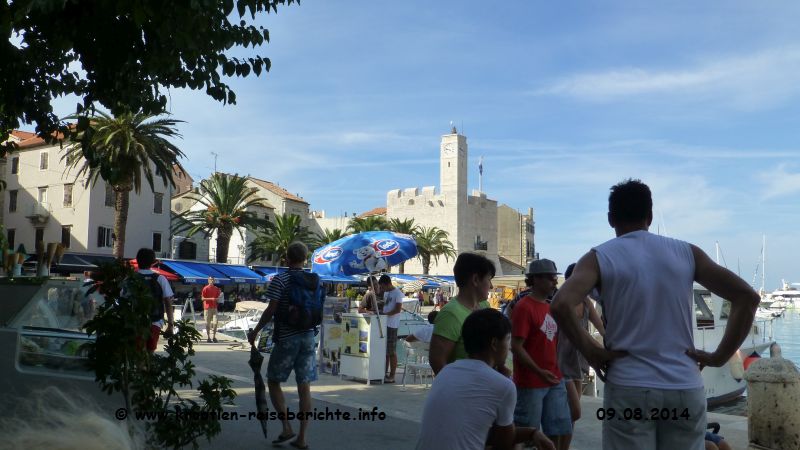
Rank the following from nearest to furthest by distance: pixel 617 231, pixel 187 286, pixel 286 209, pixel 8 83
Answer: pixel 617 231 < pixel 8 83 < pixel 187 286 < pixel 286 209

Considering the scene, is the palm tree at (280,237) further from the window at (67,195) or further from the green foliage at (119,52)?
the green foliage at (119,52)

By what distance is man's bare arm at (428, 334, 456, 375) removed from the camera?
419 centimetres

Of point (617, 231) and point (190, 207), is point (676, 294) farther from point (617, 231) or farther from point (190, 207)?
point (190, 207)

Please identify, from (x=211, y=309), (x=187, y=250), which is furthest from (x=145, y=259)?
(x=187, y=250)

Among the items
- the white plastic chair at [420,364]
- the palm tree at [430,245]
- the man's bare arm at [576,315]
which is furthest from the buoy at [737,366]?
the palm tree at [430,245]

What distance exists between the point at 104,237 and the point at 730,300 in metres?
54.5

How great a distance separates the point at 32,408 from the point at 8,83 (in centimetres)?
421

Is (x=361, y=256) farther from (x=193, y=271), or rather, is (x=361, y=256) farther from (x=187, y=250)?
(x=187, y=250)

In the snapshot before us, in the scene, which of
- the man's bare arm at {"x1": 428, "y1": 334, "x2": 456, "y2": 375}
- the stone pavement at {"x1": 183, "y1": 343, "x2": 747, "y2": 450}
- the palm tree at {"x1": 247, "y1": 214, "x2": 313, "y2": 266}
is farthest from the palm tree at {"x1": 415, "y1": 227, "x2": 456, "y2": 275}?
the man's bare arm at {"x1": 428, "y1": 334, "x2": 456, "y2": 375}

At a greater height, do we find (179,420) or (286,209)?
(286,209)

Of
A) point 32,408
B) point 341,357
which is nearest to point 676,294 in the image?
point 32,408

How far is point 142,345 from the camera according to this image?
4.80 meters

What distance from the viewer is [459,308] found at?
4.38m

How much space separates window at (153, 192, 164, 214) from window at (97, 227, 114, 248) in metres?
5.02
